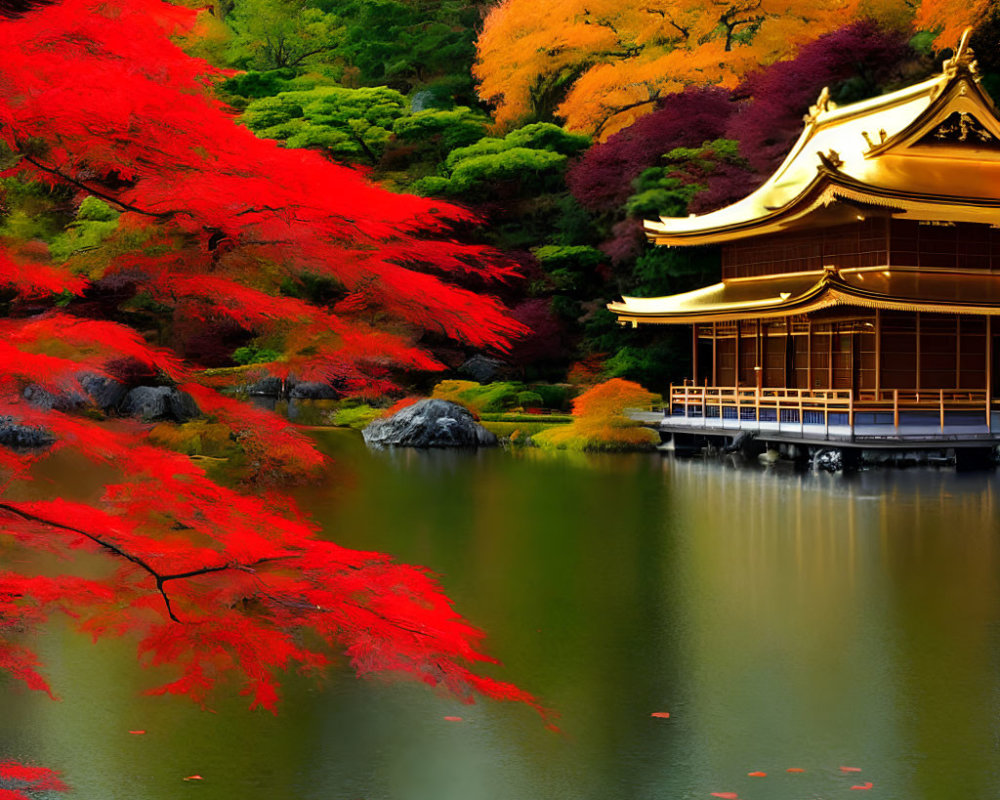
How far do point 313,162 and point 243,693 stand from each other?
3.15m

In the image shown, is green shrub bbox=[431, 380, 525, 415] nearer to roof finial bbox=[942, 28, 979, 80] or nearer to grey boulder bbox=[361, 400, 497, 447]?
grey boulder bbox=[361, 400, 497, 447]

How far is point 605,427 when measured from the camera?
2405 centimetres

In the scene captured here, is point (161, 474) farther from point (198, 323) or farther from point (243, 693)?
point (198, 323)

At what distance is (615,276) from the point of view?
30.3 m

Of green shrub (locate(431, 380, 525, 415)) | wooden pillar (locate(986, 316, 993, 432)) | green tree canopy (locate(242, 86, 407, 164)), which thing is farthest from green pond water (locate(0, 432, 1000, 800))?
green tree canopy (locate(242, 86, 407, 164))

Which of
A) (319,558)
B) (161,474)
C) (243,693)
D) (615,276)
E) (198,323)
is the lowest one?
(243,693)

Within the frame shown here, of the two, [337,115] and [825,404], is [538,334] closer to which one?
[337,115]

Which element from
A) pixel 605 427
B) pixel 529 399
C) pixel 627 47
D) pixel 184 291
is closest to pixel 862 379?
pixel 605 427

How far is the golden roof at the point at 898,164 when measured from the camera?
22.2m

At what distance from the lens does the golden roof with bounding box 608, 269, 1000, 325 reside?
21.1 m

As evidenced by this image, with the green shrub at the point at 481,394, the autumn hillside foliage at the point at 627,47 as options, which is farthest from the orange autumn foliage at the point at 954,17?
the green shrub at the point at 481,394

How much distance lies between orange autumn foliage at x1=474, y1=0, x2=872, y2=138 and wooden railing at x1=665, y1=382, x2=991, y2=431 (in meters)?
14.3

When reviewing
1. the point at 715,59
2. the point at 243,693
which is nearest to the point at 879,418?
the point at 243,693

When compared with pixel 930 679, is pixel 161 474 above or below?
above
